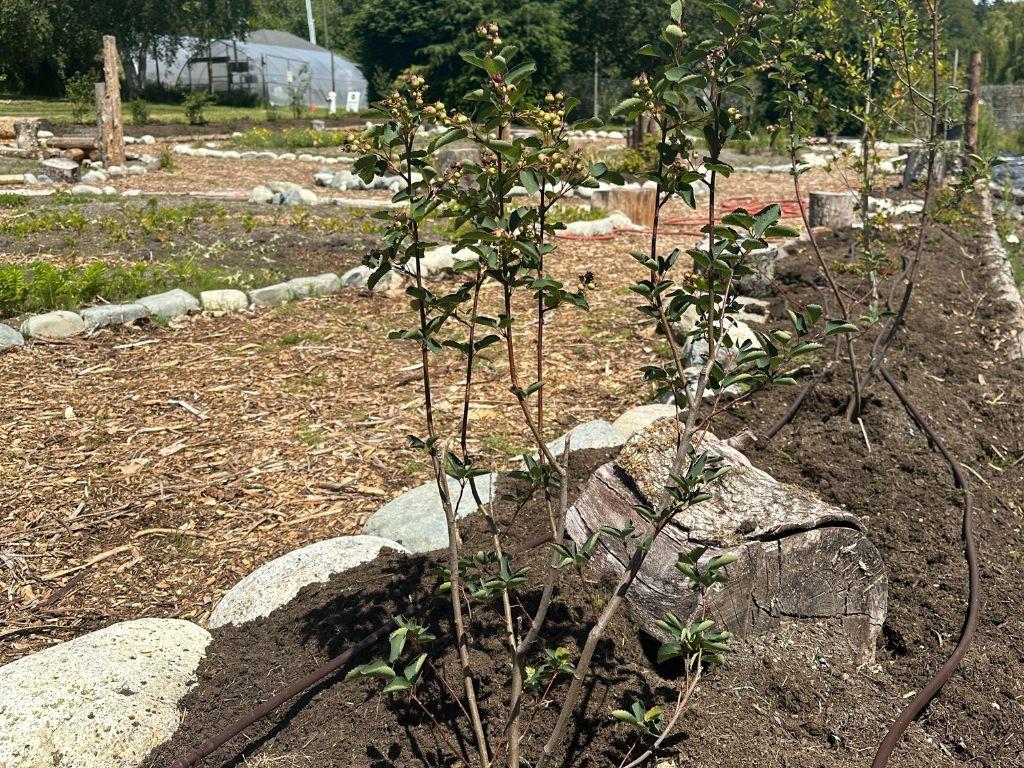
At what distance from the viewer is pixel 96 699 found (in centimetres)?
236

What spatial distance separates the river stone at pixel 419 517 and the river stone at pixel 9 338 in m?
3.04

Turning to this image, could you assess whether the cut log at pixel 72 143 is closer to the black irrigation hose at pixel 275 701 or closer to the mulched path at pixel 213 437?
the mulched path at pixel 213 437

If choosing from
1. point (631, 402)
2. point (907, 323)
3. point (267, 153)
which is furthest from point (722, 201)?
point (267, 153)

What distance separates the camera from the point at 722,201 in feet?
42.1

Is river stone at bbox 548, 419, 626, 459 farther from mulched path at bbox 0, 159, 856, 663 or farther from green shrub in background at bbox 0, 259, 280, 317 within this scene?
green shrub in background at bbox 0, 259, 280, 317

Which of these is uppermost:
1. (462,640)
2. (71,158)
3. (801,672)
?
(71,158)

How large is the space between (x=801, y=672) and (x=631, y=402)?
2495 mm

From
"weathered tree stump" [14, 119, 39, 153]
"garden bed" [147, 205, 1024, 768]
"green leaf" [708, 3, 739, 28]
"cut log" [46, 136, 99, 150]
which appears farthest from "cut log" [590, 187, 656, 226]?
"weathered tree stump" [14, 119, 39, 153]

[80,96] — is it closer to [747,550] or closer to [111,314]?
[111,314]

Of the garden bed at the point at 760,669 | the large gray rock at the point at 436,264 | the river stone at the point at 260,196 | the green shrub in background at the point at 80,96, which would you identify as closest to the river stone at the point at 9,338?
the large gray rock at the point at 436,264

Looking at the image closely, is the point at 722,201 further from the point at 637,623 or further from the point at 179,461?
the point at 637,623

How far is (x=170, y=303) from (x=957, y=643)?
5127 millimetres

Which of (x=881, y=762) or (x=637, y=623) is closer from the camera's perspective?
(x=881, y=762)

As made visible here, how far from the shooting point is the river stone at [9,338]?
5.36 m
